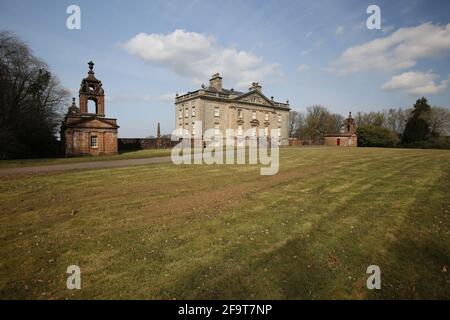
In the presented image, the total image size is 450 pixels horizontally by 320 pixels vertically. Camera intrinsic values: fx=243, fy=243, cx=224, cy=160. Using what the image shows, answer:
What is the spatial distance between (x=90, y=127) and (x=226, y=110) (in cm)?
2806

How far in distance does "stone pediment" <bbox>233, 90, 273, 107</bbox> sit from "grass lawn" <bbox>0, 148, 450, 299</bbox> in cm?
4470

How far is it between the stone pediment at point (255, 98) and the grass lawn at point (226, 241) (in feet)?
147

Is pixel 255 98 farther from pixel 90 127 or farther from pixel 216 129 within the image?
pixel 90 127

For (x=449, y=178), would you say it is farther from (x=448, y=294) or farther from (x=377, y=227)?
(x=448, y=294)

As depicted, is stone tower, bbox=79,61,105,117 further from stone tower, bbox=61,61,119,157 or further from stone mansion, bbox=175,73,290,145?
stone mansion, bbox=175,73,290,145

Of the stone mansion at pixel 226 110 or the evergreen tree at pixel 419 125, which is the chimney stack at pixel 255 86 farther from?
the evergreen tree at pixel 419 125

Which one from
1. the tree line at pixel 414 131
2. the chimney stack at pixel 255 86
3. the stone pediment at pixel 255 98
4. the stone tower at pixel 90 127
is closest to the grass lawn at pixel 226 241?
the stone tower at pixel 90 127

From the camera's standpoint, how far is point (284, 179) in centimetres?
1325

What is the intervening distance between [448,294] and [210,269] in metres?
4.35

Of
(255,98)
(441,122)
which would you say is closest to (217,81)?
(255,98)

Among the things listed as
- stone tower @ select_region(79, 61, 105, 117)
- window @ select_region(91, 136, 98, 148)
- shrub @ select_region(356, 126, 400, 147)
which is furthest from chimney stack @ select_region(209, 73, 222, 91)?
shrub @ select_region(356, 126, 400, 147)

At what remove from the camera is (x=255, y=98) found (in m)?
55.7

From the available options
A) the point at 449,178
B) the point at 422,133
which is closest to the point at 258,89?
the point at 422,133

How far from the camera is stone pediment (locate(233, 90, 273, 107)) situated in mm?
53491
